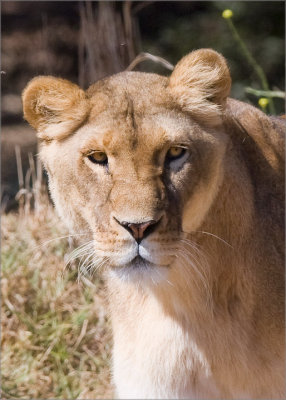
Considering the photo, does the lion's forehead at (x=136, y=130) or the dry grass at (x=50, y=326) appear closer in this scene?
the lion's forehead at (x=136, y=130)

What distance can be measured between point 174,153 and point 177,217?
0.18m

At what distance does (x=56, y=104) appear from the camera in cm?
245

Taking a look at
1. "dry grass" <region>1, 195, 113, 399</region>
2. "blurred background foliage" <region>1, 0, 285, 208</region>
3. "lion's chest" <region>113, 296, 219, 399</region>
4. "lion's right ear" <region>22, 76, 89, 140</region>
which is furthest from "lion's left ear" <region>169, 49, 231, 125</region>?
"blurred background foliage" <region>1, 0, 285, 208</region>

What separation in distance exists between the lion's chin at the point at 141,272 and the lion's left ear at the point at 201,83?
47cm

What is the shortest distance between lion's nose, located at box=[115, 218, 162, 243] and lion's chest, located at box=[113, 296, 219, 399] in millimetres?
520

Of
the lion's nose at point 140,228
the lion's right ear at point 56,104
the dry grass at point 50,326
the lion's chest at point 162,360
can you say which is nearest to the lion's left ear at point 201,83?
the lion's right ear at point 56,104

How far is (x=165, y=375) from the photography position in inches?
104

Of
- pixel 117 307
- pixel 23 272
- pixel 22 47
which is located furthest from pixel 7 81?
pixel 117 307

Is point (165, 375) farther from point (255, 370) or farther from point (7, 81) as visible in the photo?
point (7, 81)

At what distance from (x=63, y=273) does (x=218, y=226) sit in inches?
54.6

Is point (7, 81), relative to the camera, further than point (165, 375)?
Yes

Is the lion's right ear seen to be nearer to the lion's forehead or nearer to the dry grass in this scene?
the lion's forehead

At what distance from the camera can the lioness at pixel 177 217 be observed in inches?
89.0

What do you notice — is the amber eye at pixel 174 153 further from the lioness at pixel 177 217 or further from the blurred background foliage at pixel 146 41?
the blurred background foliage at pixel 146 41
